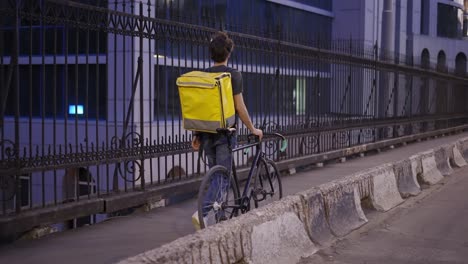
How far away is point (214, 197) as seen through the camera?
6062 millimetres

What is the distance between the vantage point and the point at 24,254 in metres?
5.94

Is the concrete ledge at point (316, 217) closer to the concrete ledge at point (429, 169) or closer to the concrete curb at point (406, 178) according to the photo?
the concrete curb at point (406, 178)

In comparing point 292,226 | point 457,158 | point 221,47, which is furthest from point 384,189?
point 457,158

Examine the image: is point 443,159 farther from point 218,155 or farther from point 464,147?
point 218,155

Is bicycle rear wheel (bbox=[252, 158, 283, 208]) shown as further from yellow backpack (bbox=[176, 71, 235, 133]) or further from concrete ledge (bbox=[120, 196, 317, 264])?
yellow backpack (bbox=[176, 71, 235, 133])

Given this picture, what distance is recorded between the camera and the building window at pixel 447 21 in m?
57.6

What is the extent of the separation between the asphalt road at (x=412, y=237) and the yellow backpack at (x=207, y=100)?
1621mm

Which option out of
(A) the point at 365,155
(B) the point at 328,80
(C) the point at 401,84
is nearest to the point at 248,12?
(C) the point at 401,84

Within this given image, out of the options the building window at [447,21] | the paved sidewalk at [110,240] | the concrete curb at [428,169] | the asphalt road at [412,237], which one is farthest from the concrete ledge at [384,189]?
the building window at [447,21]

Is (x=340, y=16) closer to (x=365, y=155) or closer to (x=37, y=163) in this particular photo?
(x=365, y=155)

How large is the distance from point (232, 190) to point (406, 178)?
5052 millimetres

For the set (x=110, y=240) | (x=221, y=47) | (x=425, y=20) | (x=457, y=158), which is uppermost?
(x=425, y=20)

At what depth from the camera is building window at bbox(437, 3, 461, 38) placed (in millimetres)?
57562

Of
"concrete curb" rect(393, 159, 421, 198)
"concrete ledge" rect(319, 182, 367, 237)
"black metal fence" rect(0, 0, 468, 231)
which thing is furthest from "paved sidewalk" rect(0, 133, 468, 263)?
"concrete curb" rect(393, 159, 421, 198)
